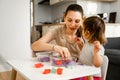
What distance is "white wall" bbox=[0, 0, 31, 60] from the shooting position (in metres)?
2.60

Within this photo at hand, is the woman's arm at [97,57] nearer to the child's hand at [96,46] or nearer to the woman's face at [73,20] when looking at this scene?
the child's hand at [96,46]

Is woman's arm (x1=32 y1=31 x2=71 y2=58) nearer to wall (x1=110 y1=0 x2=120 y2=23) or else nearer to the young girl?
the young girl

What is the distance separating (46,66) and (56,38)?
43 cm

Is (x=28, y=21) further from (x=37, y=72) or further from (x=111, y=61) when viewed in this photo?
(x=37, y=72)

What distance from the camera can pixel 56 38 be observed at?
1365 mm

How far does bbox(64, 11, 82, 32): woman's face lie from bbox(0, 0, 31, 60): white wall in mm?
1591

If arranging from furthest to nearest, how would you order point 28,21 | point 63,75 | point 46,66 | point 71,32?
point 28,21 → point 71,32 → point 46,66 → point 63,75

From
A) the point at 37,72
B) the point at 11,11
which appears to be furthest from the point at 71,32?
the point at 11,11

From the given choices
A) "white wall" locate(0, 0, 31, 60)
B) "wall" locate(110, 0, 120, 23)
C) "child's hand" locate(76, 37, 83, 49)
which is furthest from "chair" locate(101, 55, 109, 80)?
"wall" locate(110, 0, 120, 23)

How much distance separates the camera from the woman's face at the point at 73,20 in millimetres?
1234

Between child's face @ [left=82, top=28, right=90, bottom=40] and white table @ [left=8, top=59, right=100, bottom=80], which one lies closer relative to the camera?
white table @ [left=8, top=59, right=100, bottom=80]

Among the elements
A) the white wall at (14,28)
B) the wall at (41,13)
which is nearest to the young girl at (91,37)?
the white wall at (14,28)

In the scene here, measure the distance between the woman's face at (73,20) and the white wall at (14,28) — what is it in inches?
62.7

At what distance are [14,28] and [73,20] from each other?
1661mm
